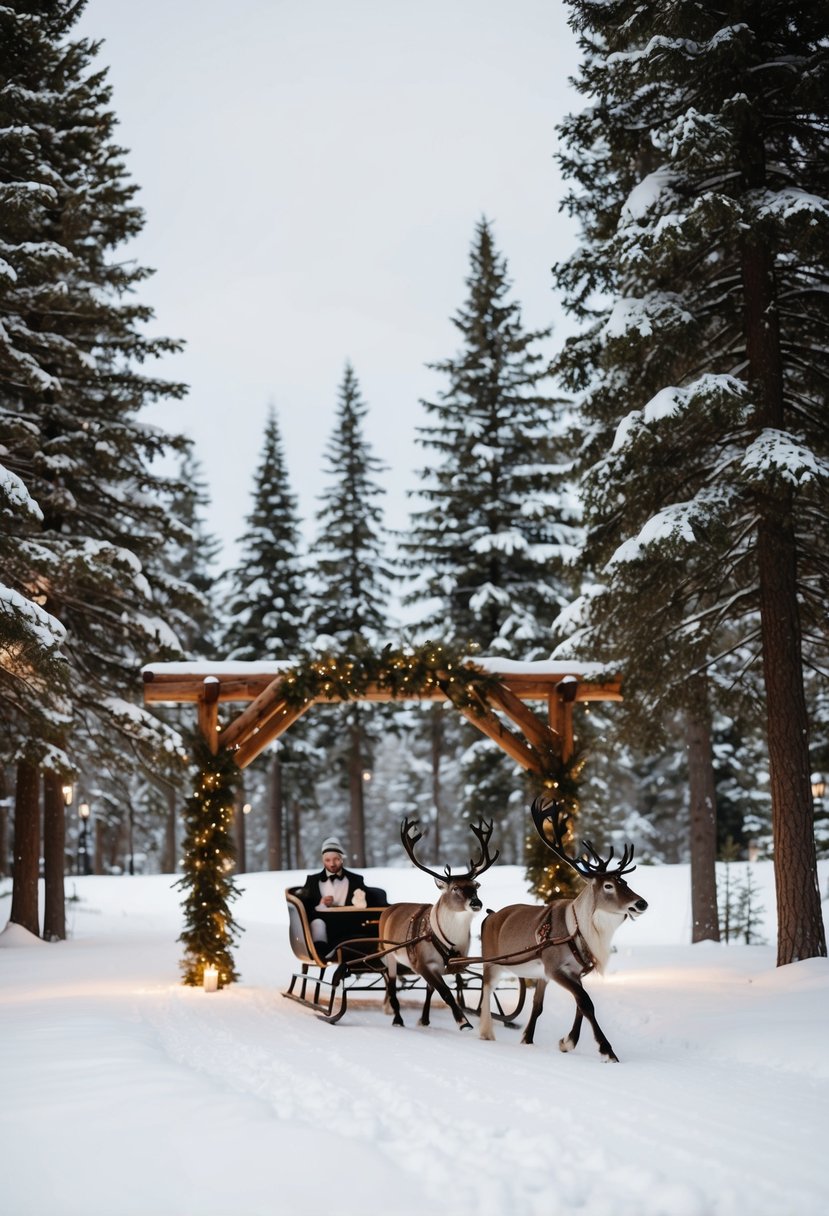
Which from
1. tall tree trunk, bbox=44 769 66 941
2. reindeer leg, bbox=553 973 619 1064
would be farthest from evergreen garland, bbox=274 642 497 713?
tall tree trunk, bbox=44 769 66 941

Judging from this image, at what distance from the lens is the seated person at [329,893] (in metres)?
10.7

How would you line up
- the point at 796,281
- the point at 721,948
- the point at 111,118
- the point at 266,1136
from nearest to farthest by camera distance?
the point at 266,1136, the point at 796,281, the point at 721,948, the point at 111,118

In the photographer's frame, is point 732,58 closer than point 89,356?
Yes

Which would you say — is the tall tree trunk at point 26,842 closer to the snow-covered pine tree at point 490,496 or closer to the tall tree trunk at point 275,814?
the snow-covered pine tree at point 490,496

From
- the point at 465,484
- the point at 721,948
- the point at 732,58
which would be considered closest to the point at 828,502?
the point at 732,58

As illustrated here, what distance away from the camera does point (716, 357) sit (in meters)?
12.0

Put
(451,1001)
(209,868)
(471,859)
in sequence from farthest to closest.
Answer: (209,868) < (471,859) < (451,1001)

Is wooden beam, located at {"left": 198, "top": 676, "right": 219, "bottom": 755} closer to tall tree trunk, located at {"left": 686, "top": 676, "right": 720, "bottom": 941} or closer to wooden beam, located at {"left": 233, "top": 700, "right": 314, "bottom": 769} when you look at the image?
wooden beam, located at {"left": 233, "top": 700, "right": 314, "bottom": 769}

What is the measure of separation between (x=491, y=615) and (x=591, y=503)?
460 inches

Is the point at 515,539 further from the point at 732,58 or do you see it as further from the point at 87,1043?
the point at 87,1043

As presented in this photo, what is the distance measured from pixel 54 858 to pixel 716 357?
1220 centimetres

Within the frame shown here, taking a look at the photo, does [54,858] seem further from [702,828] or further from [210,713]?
[702,828]

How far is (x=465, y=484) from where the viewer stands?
24219 millimetres

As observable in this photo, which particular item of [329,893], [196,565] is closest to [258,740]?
[329,893]
